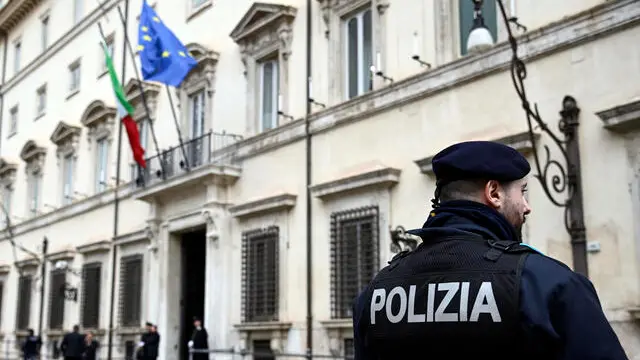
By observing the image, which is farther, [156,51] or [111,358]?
[111,358]

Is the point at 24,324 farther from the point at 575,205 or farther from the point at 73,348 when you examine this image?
the point at 575,205

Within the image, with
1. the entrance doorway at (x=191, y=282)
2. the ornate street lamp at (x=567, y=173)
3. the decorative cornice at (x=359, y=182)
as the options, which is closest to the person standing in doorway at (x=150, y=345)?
the entrance doorway at (x=191, y=282)

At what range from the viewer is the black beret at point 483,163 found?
7.91 ft

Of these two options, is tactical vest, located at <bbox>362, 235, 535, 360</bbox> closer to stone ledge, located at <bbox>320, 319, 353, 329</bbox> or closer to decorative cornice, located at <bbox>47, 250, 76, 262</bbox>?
stone ledge, located at <bbox>320, 319, 353, 329</bbox>

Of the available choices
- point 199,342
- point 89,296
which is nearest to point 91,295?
point 89,296

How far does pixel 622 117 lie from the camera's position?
9.64 meters

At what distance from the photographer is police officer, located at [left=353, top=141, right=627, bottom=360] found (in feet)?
6.76

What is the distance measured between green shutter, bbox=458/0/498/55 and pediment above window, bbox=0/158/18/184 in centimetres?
2166

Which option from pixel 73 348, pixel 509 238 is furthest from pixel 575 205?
pixel 73 348

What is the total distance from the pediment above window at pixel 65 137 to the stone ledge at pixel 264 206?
9820mm

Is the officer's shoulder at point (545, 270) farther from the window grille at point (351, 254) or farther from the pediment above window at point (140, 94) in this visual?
the pediment above window at point (140, 94)

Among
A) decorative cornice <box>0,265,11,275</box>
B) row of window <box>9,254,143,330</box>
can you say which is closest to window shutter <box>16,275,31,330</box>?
row of window <box>9,254,143,330</box>

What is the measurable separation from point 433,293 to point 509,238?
0.98 feet

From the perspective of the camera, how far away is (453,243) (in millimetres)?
2352
